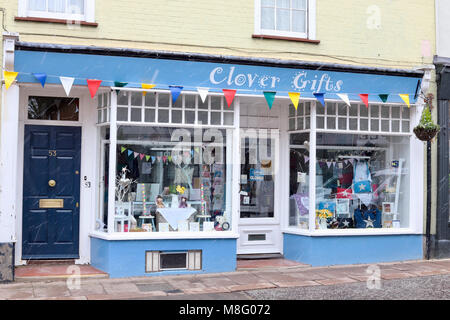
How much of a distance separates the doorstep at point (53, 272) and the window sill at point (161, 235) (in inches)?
22.0

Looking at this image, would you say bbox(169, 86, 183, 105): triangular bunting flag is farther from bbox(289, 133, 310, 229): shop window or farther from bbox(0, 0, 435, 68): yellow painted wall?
bbox(289, 133, 310, 229): shop window

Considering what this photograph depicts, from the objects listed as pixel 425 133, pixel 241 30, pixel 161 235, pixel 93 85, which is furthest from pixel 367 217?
pixel 93 85

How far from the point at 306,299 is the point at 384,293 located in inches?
45.2

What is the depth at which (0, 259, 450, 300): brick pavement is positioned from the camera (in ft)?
26.2

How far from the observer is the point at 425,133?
34.2ft

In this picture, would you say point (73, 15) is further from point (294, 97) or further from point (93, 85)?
point (294, 97)

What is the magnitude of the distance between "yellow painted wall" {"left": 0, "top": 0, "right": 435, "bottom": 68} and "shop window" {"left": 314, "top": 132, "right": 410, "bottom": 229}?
1.48m

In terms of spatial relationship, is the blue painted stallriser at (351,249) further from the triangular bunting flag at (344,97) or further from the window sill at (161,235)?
the triangular bunting flag at (344,97)

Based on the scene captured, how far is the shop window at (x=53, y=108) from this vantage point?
31.9ft

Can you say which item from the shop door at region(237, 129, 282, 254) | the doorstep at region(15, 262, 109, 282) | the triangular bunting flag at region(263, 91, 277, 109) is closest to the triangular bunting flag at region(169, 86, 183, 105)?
the triangular bunting flag at region(263, 91, 277, 109)

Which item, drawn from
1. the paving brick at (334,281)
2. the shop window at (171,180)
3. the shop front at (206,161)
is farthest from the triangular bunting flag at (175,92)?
the paving brick at (334,281)

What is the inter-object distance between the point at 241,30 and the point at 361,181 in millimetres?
3625
